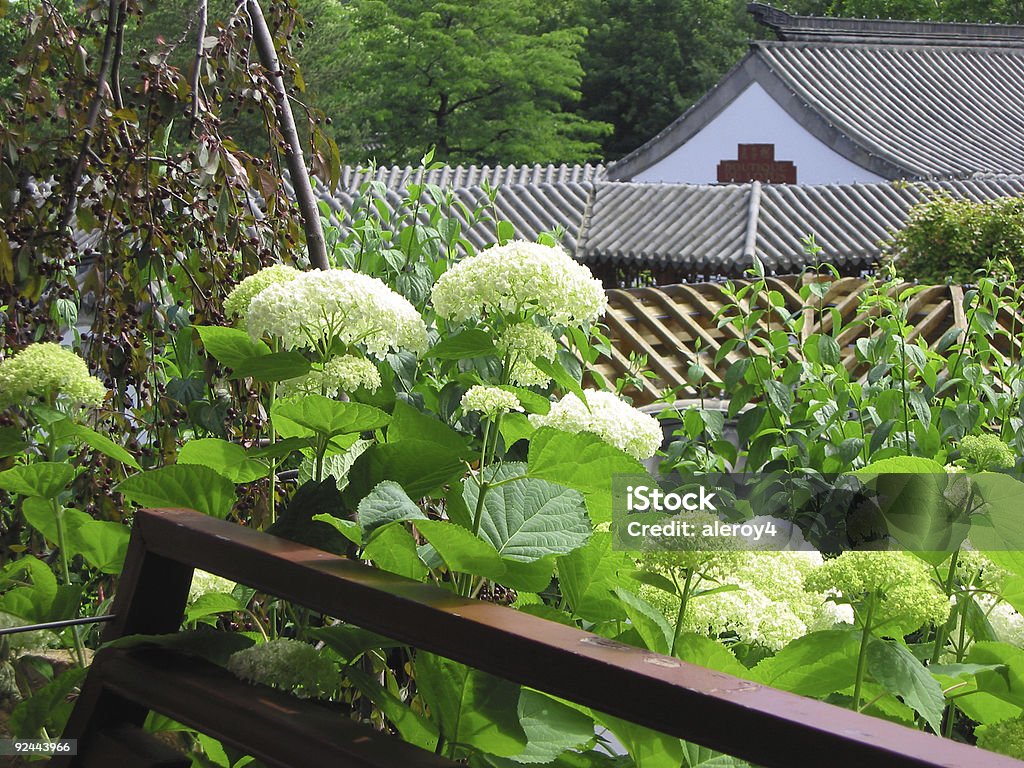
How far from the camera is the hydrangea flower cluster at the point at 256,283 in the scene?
117 cm

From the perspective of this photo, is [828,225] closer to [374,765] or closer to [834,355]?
[834,355]

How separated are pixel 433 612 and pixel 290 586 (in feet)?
0.51

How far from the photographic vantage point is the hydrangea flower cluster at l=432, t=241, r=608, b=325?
3.43 feet

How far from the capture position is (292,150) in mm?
1922

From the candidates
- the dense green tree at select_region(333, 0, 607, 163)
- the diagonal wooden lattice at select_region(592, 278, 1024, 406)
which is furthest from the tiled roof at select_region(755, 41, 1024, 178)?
the diagonal wooden lattice at select_region(592, 278, 1024, 406)

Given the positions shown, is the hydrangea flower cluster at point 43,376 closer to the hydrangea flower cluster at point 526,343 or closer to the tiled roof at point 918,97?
the hydrangea flower cluster at point 526,343

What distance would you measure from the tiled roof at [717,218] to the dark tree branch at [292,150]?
12805 mm

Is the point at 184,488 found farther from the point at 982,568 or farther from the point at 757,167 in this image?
the point at 757,167

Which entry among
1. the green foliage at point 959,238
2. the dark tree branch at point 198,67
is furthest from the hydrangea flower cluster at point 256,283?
the green foliage at point 959,238

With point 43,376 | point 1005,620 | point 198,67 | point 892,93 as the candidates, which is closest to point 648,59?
point 892,93

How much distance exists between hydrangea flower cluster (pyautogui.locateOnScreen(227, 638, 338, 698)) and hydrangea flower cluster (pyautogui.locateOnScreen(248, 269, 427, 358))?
307 millimetres

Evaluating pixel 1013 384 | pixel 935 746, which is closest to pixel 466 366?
pixel 935 746

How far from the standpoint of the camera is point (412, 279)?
198cm

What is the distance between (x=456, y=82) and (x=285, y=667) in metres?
28.8
